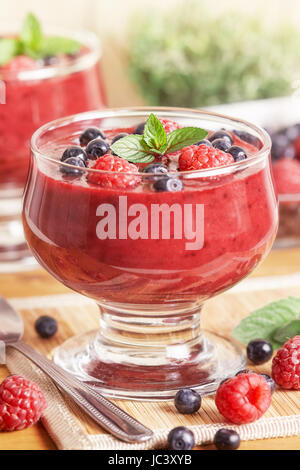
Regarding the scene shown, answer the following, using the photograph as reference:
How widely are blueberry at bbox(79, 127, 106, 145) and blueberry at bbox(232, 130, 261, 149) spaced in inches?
10.8

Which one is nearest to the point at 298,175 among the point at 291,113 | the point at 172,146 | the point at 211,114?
the point at 291,113

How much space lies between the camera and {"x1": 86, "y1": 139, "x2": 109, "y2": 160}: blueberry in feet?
5.45

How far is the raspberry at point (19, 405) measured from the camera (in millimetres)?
1536

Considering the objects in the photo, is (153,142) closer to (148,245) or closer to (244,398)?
(148,245)

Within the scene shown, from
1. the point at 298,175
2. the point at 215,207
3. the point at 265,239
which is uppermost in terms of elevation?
the point at 215,207

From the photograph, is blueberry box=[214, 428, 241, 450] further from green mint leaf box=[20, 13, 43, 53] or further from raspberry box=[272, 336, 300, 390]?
green mint leaf box=[20, 13, 43, 53]

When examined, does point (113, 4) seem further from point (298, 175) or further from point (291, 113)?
point (298, 175)

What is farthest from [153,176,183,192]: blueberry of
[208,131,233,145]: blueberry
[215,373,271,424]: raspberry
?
[215,373,271,424]: raspberry

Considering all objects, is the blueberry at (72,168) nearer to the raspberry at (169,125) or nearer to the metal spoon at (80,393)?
the raspberry at (169,125)

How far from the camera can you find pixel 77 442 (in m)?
1.48

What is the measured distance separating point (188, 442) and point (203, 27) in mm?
1964

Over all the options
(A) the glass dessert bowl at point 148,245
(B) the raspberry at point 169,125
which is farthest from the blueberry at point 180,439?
A: (B) the raspberry at point 169,125

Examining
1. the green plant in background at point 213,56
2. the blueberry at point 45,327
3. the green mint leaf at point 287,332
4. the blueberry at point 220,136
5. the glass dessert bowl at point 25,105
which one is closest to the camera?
the blueberry at point 220,136

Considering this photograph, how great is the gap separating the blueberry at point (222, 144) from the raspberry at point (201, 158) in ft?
0.17
